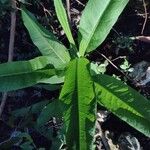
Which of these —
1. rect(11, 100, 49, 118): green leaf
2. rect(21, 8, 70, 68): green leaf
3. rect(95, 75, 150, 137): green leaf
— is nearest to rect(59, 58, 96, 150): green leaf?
rect(95, 75, 150, 137): green leaf

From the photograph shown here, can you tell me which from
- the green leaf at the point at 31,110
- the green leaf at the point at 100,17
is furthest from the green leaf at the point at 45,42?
the green leaf at the point at 31,110

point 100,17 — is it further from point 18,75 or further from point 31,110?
point 31,110

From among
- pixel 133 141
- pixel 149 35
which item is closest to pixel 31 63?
pixel 133 141

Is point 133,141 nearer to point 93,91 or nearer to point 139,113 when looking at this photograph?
point 139,113

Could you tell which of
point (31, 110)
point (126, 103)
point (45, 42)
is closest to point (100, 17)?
point (45, 42)

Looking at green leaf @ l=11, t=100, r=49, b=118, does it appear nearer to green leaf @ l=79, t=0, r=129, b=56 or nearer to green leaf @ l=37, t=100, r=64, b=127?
green leaf @ l=37, t=100, r=64, b=127

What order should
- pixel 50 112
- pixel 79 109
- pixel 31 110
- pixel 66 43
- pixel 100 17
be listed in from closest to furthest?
pixel 79 109 → pixel 100 17 → pixel 50 112 → pixel 31 110 → pixel 66 43

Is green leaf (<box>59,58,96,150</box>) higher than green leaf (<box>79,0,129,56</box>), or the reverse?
green leaf (<box>79,0,129,56</box>)
